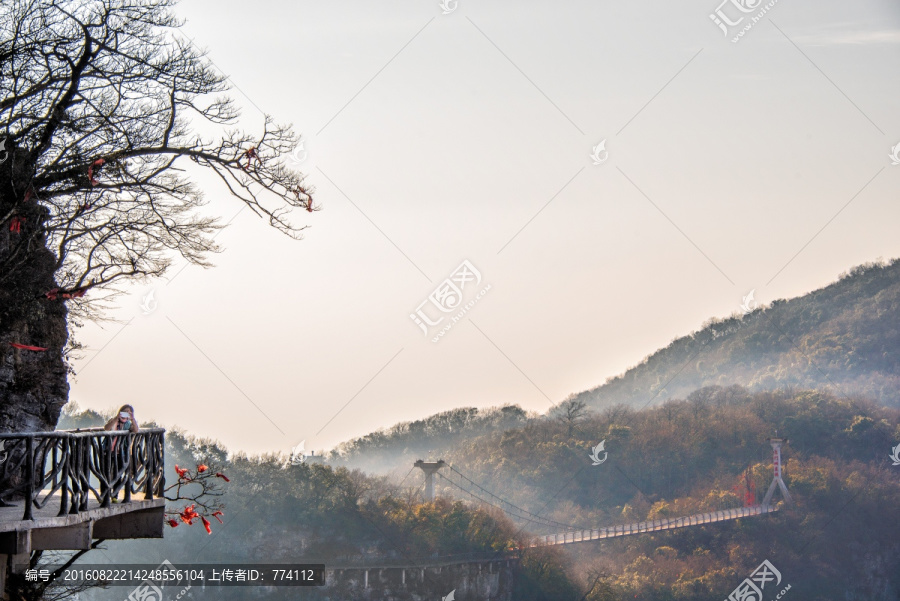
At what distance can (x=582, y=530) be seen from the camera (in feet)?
191

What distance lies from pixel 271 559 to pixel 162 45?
3453 centimetres

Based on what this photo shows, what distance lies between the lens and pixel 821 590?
6581cm

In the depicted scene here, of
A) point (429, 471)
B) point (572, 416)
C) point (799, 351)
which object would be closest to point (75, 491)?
point (429, 471)

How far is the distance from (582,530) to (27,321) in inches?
2100

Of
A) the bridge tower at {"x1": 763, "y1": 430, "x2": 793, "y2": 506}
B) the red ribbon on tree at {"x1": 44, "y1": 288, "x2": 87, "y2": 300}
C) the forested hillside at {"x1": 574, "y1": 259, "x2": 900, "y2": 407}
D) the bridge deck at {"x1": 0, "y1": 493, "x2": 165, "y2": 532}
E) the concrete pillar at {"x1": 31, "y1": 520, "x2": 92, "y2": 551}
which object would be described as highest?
the forested hillside at {"x1": 574, "y1": 259, "x2": 900, "y2": 407}

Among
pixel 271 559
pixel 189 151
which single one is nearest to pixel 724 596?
pixel 271 559

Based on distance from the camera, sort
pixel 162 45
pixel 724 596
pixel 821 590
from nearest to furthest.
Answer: pixel 162 45 → pixel 724 596 → pixel 821 590

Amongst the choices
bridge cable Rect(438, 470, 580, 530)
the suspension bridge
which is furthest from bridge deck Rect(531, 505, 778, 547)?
bridge cable Rect(438, 470, 580, 530)

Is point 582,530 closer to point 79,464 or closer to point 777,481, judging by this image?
point 777,481

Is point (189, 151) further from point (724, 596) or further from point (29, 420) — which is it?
point (724, 596)

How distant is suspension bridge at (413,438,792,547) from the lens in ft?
174

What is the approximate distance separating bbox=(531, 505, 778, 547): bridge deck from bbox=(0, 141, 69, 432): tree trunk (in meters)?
44.3

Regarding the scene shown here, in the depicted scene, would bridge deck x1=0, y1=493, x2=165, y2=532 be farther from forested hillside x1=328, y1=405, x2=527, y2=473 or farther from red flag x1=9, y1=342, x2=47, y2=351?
forested hillside x1=328, y1=405, x2=527, y2=473

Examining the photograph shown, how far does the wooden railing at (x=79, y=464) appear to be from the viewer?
614 cm
